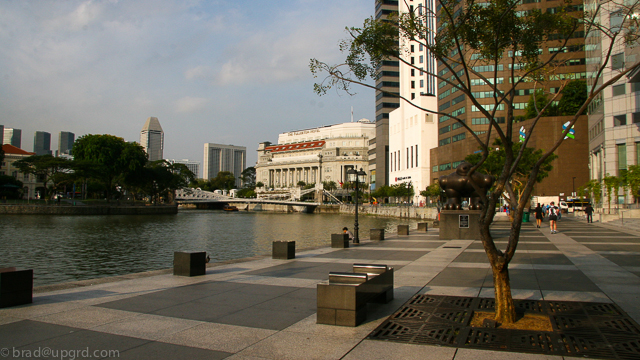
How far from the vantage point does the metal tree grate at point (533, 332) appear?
617 centimetres

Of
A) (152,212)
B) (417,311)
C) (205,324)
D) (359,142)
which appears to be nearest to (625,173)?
(417,311)

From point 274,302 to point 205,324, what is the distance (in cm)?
202

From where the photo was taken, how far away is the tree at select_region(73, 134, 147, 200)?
8212cm

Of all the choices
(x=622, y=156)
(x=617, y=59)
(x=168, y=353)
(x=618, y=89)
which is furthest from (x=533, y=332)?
(x=618, y=89)

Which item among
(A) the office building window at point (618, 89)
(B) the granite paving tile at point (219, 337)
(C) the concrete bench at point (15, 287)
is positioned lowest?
(B) the granite paving tile at point (219, 337)

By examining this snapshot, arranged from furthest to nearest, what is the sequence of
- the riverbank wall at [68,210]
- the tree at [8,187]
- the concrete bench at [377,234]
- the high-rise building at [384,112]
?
1. the high-rise building at [384,112]
2. the tree at [8,187]
3. the riverbank wall at [68,210]
4. the concrete bench at [377,234]

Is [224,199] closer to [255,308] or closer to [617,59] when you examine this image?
[617,59]

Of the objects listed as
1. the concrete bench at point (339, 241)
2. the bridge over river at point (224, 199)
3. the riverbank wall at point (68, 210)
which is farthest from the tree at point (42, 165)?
the concrete bench at point (339, 241)

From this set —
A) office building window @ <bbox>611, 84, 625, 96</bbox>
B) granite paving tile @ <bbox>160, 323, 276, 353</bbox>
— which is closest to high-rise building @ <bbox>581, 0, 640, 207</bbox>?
office building window @ <bbox>611, 84, 625, 96</bbox>

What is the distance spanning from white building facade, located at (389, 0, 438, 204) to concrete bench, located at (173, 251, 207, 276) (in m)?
94.4

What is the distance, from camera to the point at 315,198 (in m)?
157

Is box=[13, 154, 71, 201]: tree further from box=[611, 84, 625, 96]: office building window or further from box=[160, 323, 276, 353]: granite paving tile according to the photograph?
box=[611, 84, 625, 96]: office building window

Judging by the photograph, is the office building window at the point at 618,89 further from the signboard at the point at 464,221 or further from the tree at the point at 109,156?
the tree at the point at 109,156

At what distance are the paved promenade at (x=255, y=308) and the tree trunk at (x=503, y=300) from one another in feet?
4.66
